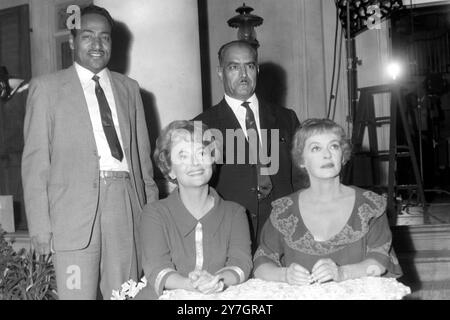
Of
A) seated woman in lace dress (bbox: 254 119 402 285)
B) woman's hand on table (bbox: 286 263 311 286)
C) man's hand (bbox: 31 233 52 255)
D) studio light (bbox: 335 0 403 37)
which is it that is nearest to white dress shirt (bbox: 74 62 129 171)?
man's hand (bbox: 31 233 52 255)

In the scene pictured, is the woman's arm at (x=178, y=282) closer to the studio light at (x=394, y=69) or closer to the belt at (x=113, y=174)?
the belt at (x=113, y=174)

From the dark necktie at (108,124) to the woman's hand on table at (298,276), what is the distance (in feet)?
3.71

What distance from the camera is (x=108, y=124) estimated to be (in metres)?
2.63

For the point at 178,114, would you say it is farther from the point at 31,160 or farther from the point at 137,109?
the point at 31,160

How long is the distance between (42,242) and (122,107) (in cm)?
74

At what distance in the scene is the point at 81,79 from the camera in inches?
105

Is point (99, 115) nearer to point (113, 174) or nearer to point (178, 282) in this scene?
point (113, 174)

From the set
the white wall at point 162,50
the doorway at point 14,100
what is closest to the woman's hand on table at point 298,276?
the white wall at point 162,50

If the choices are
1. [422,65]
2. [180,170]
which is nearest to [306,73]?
[422,65]

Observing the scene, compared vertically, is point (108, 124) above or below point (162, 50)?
below

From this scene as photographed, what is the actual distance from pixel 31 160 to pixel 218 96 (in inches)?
173

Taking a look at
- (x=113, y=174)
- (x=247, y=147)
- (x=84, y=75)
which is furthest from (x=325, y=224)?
(x=84, y=75)

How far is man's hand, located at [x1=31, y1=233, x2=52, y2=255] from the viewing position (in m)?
2.45

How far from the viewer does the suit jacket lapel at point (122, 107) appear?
2.66m
